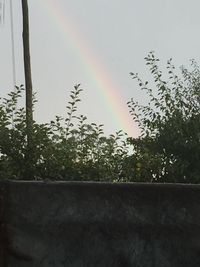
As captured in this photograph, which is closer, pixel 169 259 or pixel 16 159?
→ pixel 169 259

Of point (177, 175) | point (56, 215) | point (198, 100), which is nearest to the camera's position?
point (56, 215)

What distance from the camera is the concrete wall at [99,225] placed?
2.91 metres

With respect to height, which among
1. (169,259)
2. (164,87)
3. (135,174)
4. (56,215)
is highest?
(164,87)

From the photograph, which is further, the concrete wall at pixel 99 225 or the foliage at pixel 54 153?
the foliage at pixel 54 153

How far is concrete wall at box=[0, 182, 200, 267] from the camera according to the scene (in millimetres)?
2908

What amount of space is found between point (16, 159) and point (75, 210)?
3.35m

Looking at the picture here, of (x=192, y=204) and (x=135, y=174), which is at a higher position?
(x=135, y=174)

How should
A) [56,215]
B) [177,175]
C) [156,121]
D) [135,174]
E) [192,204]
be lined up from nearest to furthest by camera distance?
[56,215], [192,204], [135,174], [177,175], [156,121]

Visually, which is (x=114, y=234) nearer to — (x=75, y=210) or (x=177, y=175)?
(x=75, y=210)

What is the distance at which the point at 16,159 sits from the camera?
20.4 feet

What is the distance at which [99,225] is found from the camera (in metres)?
2.98

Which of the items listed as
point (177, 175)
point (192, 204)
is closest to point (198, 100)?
point (177, 175)

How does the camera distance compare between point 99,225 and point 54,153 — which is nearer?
point 99,225

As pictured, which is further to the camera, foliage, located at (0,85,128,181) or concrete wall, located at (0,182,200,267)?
foliage, located at (0,85,128,181)
